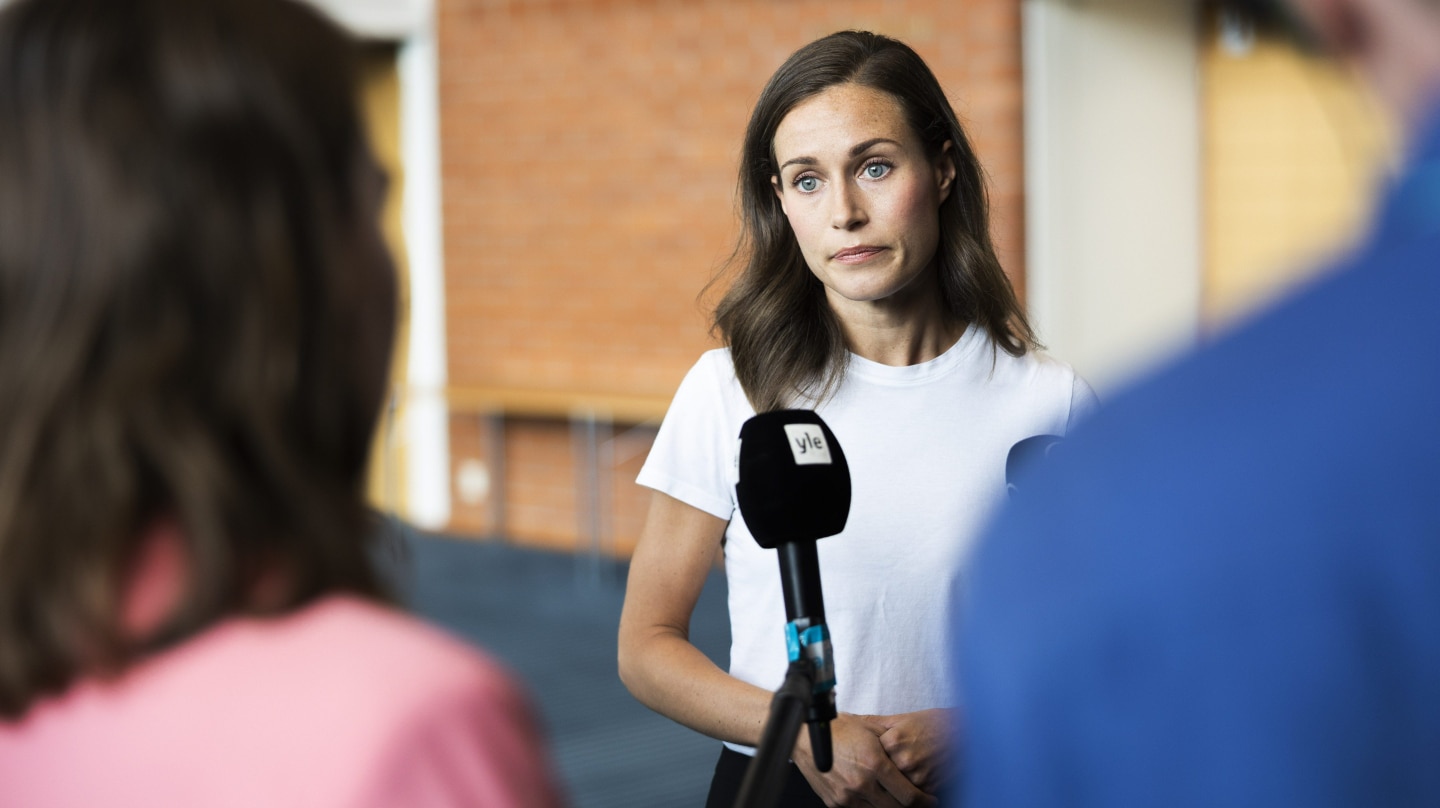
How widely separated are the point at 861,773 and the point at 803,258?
0.58 metres

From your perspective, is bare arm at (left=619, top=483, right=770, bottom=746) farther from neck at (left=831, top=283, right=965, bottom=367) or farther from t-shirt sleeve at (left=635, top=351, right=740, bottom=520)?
neck at (left=831, top=283, right=965, bottom=367)

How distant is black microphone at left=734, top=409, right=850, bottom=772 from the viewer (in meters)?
1.02

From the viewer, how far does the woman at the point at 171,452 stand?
680 millimetres

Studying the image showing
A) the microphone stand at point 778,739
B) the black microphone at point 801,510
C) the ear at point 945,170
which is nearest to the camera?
A: the microphone stand at point 778,739

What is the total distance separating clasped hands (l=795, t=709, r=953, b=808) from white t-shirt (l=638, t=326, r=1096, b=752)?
74 mm

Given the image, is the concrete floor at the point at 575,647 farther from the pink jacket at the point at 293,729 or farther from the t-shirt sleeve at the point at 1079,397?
the pink jacket at the point at 293,729

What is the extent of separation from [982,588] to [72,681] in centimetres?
46

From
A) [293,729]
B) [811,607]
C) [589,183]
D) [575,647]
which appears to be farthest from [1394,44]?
[589,183]

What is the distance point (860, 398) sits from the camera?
1.56 m

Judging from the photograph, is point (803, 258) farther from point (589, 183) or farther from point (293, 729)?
point (589, 183)

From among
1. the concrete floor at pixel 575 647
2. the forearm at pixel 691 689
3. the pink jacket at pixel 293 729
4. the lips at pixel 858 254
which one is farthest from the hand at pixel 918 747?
the pink jacket at pixel 293 729

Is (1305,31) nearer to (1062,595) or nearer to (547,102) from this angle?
(1062,595)

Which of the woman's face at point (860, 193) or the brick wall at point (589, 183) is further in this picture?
the brick wall at point (589, 183)

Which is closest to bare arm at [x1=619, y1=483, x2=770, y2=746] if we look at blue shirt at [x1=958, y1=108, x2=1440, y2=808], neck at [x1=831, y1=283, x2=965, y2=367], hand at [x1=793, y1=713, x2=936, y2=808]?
hand at [x1=793, y1=713, x2=936, y2=808]
